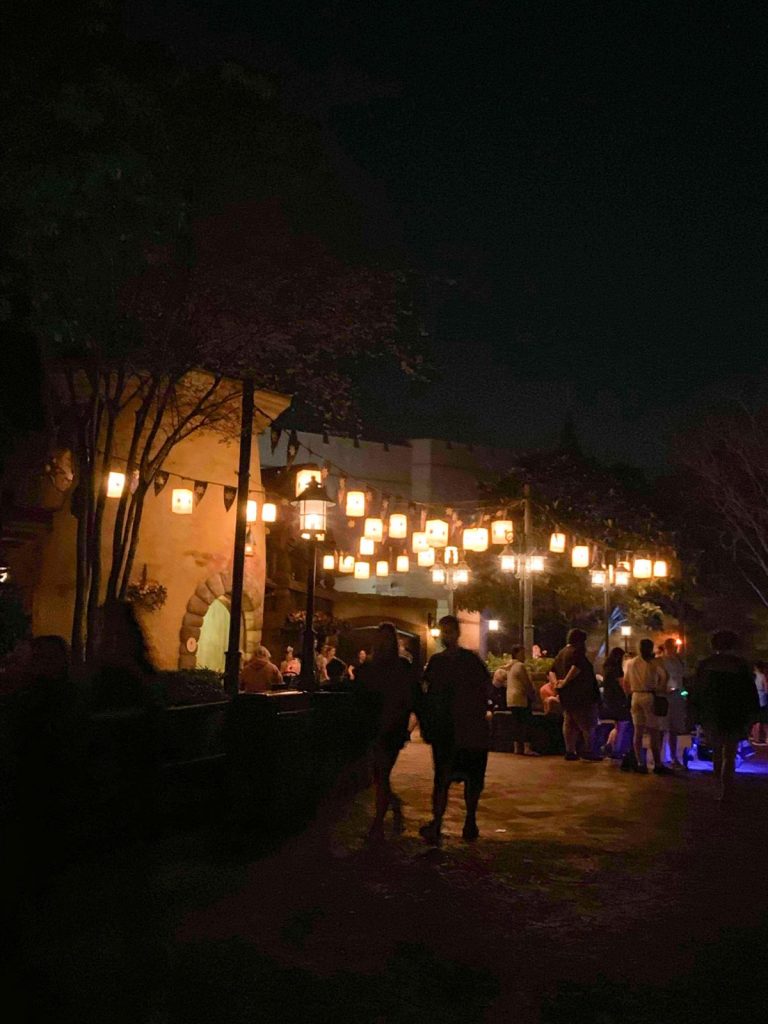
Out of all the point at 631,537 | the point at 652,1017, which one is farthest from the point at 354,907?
the point at 631,537

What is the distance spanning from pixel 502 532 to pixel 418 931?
16531mm

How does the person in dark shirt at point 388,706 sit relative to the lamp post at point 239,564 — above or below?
below

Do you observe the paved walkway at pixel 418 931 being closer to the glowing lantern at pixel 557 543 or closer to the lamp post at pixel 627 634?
the glowing lantern at pixel 557 543

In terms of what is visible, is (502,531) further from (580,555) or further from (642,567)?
(642,567)

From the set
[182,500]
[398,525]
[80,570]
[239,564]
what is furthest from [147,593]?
[239,564]

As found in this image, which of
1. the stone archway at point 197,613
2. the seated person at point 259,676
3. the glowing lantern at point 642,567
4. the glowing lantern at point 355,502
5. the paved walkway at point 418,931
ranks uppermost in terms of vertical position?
the glowing lantern at point 355,502

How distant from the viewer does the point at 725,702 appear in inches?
453

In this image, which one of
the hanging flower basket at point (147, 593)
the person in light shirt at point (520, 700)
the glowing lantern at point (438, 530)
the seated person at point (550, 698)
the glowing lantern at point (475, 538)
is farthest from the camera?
the glowing lantern at point (438, 530)

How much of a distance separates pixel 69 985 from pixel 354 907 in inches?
86.0

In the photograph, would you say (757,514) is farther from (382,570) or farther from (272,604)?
(272,604)

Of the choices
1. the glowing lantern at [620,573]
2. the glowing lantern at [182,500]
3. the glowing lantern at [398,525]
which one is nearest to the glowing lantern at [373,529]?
the glowing lantern at [398,525]

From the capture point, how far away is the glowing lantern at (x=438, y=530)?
2272 cm

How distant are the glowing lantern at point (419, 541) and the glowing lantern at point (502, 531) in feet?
5.39

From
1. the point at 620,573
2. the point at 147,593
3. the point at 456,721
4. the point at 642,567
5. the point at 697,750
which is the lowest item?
the point at 697,750
